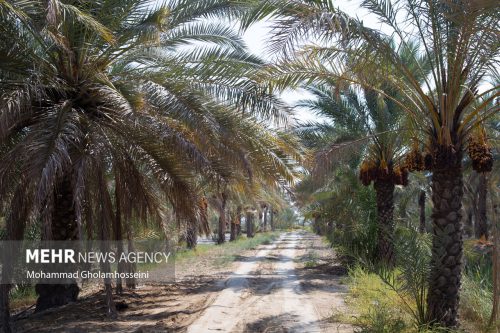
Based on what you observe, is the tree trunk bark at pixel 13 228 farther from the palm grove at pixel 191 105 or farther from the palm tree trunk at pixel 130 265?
the palm tree trunk at pixel 130 265

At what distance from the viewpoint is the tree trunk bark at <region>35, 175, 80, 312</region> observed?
10.1 m

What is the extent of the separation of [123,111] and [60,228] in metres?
2.94

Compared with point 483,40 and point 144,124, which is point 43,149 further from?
point 483,40

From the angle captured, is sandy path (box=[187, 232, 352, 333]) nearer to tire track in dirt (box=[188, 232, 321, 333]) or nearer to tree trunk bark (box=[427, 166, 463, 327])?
tire track in dirt (box=[188, 232, 321, 333])

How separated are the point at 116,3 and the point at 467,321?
26.5 ft

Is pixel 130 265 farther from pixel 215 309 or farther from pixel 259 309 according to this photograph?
pixel 259 309

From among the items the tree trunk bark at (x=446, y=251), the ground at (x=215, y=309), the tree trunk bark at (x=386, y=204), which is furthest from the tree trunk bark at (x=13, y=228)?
the tree trunk bark at (x=386, y=204)

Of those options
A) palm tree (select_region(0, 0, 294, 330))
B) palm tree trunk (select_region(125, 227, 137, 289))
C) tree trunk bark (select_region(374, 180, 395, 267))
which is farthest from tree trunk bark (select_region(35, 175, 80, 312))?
tree trunk bark (select_region(374, 180, 395, 267))

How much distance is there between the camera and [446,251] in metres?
7.40

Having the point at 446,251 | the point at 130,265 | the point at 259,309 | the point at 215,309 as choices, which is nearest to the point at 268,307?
the point at 259,309

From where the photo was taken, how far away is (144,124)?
895cm

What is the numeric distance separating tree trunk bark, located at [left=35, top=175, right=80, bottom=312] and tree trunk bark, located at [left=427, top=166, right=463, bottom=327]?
658 centimetres

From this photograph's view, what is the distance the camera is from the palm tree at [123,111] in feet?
27.1

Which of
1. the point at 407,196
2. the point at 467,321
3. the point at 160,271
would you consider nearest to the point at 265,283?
the point at 160,271
